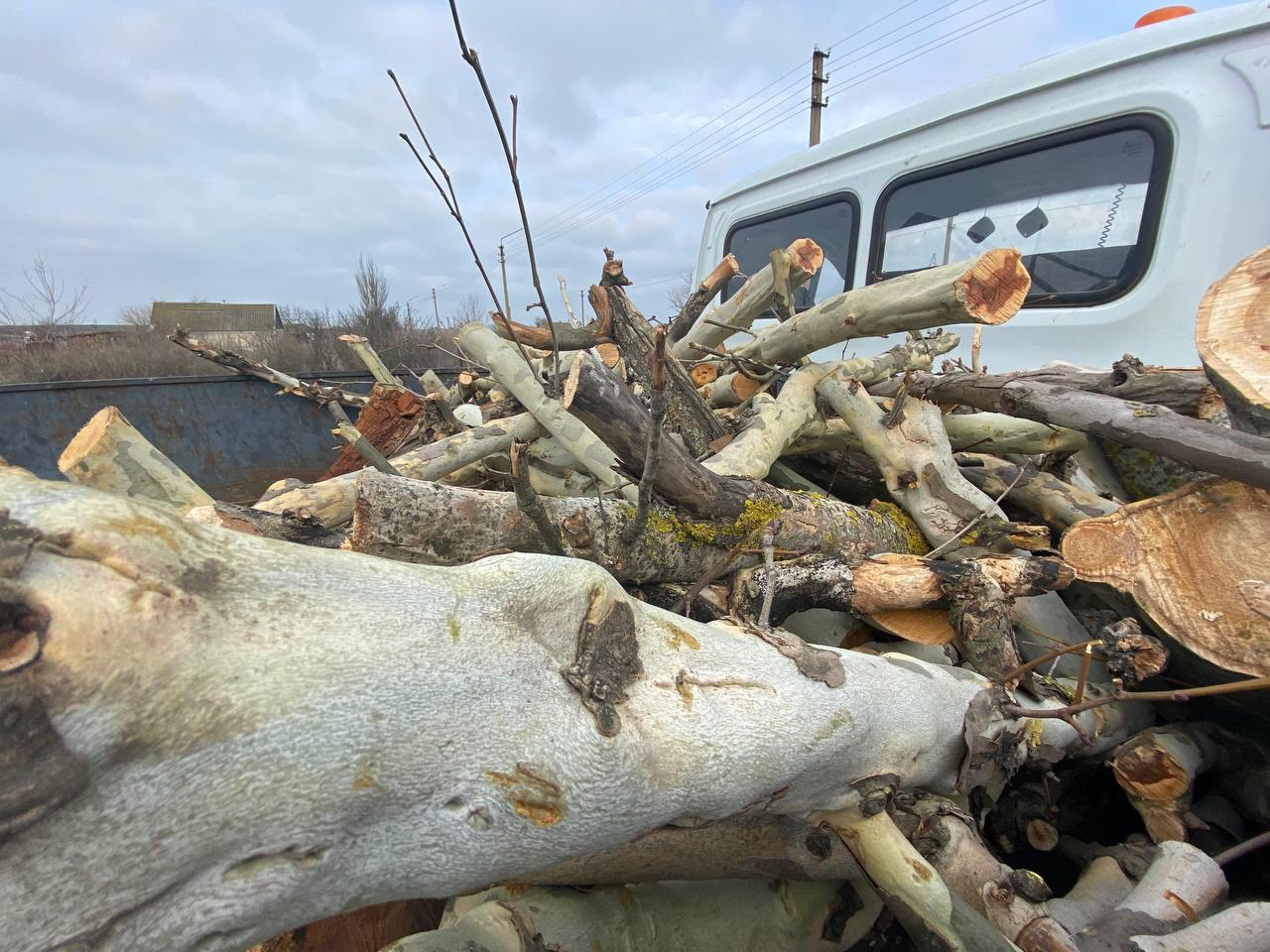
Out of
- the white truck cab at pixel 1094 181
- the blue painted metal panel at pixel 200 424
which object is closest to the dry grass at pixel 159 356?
the blue painted metal panel at pixel 200 424

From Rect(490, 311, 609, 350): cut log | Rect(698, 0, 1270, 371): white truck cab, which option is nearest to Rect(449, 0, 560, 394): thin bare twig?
Rect(490, 311, 609, 350): cut log

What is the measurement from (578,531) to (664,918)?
84cm

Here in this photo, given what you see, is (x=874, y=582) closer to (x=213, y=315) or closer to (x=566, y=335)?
(x=566, y=335)

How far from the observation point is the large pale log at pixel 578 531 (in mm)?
1475

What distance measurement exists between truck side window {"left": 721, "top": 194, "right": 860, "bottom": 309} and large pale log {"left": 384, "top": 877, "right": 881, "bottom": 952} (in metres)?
3.41

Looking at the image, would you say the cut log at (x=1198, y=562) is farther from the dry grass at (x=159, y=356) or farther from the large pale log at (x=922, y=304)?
the dry grass at (x=159, y=356)

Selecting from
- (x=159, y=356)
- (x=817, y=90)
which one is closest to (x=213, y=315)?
(x=159, y=356)

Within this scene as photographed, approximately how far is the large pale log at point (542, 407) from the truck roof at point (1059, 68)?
277 centimetres

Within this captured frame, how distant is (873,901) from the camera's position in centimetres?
139

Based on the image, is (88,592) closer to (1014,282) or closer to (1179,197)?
(1014,282)

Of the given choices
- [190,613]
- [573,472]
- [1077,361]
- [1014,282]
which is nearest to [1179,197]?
[1077,361]

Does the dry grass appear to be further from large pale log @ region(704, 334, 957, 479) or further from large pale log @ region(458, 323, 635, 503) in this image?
large pale log @ region(704, 334, 957, 479)

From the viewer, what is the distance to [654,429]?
46.5 inches

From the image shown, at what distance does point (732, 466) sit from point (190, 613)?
167 centimetres
